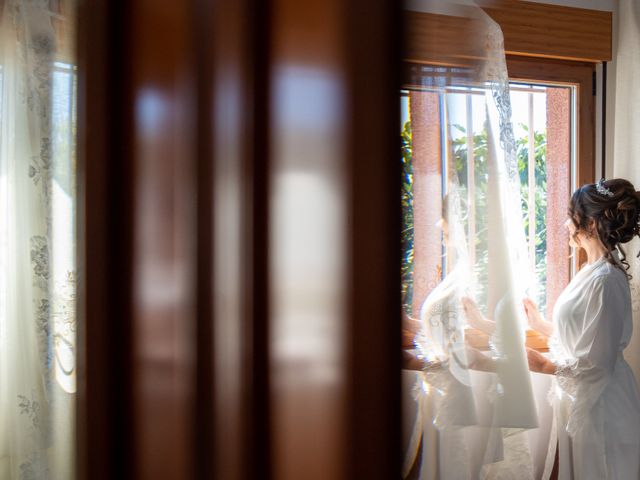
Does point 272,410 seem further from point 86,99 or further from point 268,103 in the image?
point 86,99

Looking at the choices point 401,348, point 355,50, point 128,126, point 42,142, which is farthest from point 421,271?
point 42,142

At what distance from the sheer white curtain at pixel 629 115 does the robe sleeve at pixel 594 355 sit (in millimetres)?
29

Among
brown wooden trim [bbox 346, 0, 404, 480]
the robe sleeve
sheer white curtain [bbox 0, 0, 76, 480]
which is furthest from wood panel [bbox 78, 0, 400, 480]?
the robe sleeve

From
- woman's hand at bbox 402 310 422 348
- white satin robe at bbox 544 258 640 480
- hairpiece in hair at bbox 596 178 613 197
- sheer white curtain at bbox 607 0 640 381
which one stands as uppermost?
sheer white curtain at bbox 607 0 640 381

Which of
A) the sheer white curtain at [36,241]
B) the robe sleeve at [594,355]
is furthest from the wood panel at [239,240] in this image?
the robe sleeve at [594,355]

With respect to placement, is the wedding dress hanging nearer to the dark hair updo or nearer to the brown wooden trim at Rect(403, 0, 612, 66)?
the brown wooden trim at Rect(403, 0, 612, 66)

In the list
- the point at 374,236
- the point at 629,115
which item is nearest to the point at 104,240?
the point at 374,236

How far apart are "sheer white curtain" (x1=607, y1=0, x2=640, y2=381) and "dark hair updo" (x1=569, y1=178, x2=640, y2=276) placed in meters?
0.02

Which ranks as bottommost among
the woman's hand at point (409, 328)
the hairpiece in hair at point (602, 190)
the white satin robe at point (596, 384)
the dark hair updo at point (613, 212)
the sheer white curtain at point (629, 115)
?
the white satin robe at point (596, 384)

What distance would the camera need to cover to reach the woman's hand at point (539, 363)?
0.63 m

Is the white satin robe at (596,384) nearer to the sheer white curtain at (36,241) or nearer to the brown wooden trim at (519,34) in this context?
the brown wooden trim at (519,34)

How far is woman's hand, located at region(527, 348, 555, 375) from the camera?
25.0 inches

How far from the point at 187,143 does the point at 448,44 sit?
253mm

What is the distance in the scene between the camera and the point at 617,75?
0.70 m
